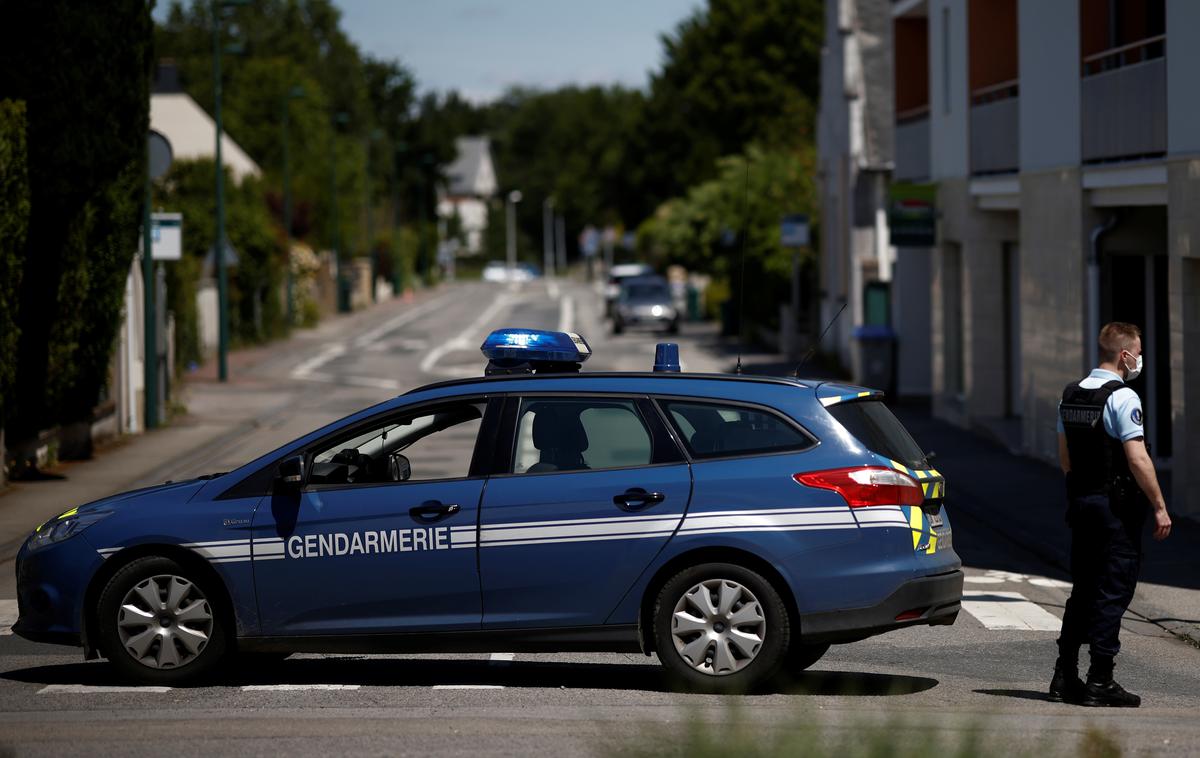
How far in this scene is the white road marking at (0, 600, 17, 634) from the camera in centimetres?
1115

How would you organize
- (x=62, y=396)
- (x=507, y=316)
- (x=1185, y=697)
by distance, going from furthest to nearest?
(x=507, y=316), (x=62, y=396), (x=1185, y=697)

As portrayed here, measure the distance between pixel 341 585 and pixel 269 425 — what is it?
66.7 feet

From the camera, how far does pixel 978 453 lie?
22.8m

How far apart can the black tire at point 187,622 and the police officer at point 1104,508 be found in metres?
4.08

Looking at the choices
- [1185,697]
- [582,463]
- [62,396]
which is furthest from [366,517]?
[62,396]

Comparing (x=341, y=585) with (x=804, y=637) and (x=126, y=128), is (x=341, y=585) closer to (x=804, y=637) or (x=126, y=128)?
(x=804, y=637)

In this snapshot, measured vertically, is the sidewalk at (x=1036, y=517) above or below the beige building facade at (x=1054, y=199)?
below

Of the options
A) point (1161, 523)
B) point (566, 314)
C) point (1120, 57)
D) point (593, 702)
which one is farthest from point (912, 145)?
point (566, 314)

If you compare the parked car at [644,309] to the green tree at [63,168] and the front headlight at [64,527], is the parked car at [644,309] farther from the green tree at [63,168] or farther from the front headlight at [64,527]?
the front headlight at [64,527]

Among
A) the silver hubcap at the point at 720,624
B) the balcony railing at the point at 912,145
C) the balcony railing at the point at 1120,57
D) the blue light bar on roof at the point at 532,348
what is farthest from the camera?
the balcony railing at the point at 912,145

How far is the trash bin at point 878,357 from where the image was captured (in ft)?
98.4

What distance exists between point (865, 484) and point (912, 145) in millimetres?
22465

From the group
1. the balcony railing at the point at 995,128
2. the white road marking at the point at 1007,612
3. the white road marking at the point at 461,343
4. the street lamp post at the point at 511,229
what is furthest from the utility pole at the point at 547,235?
the white road marking at the point at 1007,612

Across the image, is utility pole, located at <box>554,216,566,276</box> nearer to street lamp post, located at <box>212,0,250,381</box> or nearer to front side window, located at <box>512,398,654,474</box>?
street lamp post, located at <box>212,0,250,381</box>
